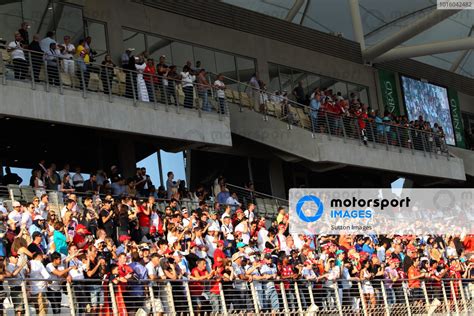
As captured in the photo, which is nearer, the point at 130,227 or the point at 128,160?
the point at 130,227

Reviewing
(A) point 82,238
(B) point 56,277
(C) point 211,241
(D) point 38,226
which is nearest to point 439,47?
(C) point 211,241

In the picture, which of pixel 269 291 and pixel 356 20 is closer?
pixel 269 291

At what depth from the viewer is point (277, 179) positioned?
104 feet

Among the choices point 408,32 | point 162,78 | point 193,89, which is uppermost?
point 408,32

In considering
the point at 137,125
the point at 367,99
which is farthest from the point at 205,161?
the point at 367,99

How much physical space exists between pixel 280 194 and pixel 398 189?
227 inches

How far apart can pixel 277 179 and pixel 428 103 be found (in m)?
10.8

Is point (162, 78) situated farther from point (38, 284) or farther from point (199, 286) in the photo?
point (38, 284)

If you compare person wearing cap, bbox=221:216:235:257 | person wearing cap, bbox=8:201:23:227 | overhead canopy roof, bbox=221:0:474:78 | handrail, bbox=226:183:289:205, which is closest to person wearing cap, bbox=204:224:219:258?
person wearing cap, bbox=221:216:235:257

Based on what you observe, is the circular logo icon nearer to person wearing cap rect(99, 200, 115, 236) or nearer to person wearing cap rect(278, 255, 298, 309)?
person wearing cap rect(278, 255, 298, 309)

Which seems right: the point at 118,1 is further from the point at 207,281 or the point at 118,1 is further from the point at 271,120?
the point at 207,281

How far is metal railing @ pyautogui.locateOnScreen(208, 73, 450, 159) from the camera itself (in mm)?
29188

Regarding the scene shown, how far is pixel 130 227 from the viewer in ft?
67.1

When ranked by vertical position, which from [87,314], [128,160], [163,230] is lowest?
[87,314]
